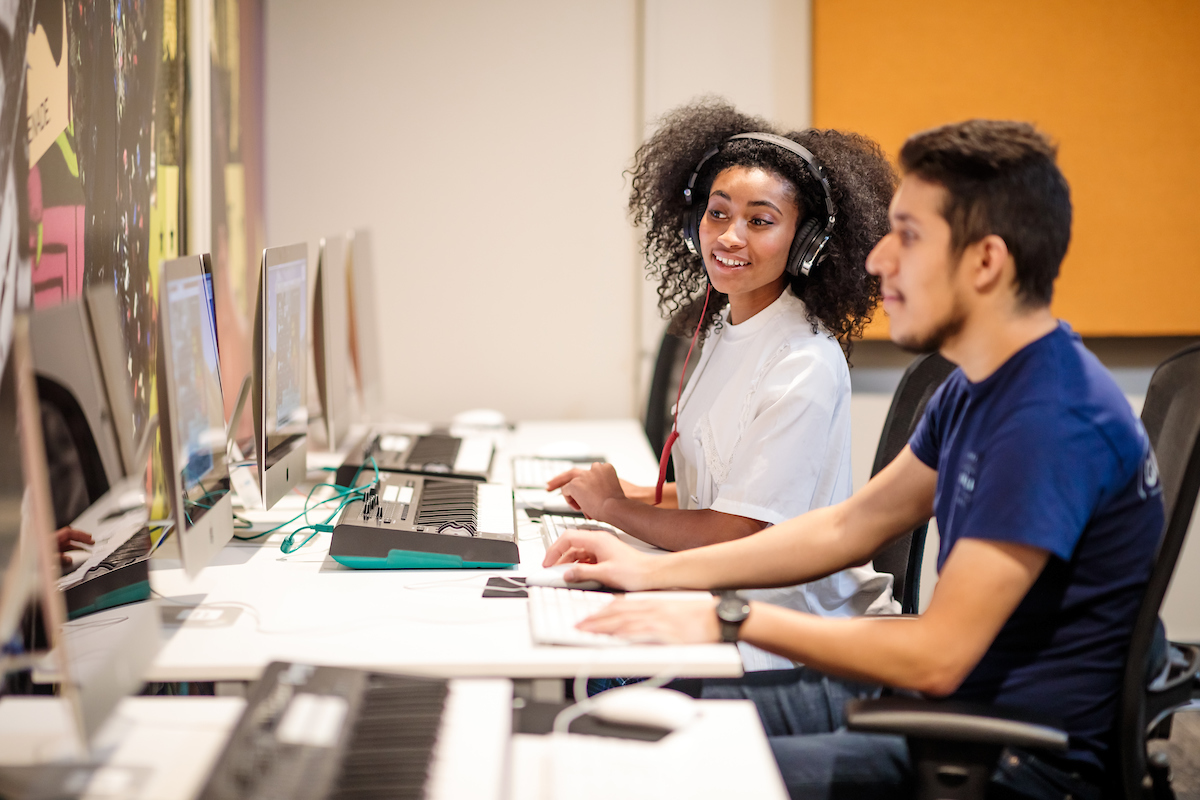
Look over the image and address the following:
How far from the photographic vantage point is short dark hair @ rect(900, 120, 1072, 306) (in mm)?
1119

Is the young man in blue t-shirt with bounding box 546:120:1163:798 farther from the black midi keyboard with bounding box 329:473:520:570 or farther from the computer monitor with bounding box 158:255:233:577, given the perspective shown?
the computer monitor with bounding box 158:255:233:577

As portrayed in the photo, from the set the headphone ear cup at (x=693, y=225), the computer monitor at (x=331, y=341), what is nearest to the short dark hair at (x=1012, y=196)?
the headphone ear cup at (x=693, y=225)

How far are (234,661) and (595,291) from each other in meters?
2.27

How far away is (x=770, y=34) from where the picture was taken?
10.1 feet

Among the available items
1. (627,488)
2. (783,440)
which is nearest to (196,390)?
(783,440)

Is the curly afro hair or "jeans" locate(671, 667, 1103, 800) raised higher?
the curly afro hair

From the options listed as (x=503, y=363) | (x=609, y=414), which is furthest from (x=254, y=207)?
(x=609, y=414)

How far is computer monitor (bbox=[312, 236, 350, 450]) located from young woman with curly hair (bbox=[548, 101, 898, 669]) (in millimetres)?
560

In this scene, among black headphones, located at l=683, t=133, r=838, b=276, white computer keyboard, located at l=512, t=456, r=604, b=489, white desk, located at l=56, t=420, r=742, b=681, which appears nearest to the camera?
white desk, located at l=56, t=420, r=742, b=681

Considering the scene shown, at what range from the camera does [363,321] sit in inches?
104

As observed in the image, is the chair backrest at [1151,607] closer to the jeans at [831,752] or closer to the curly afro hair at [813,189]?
the jeans at [831,752]

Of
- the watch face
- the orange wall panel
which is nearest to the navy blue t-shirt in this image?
the watch face

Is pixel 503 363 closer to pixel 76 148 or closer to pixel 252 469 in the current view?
pixel 252 469

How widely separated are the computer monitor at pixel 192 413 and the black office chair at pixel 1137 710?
33.0 inches
